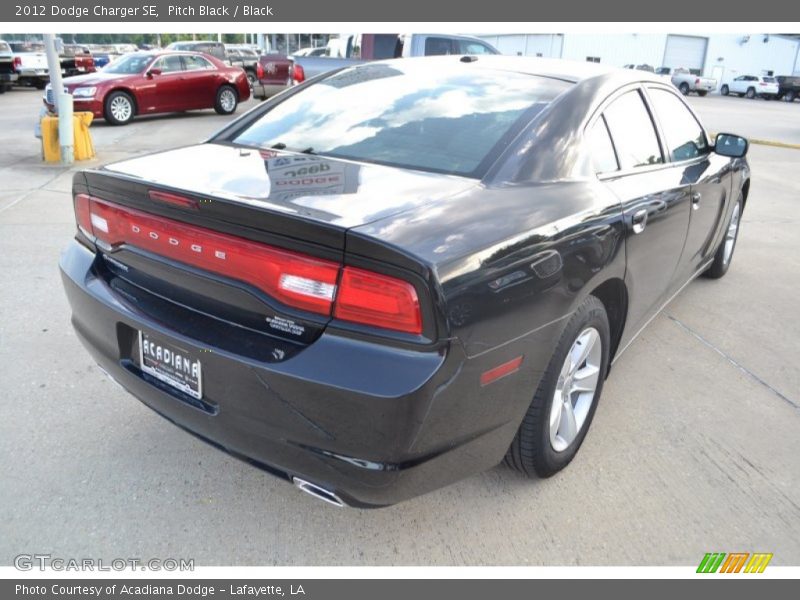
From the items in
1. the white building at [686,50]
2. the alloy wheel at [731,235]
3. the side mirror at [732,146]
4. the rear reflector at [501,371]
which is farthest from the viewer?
the white building at [686,50]

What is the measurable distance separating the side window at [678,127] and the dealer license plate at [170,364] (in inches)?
106

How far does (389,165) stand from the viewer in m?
2.49

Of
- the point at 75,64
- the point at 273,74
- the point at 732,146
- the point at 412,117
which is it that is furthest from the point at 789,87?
the point at 412,117

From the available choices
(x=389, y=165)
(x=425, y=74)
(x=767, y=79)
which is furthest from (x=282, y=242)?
(x=767, y=79)

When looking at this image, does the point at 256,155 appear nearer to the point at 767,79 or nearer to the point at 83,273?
the point at 83,273

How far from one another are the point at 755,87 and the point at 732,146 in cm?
4386

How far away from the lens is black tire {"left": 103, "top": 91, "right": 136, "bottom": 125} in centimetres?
1343

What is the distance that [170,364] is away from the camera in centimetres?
218

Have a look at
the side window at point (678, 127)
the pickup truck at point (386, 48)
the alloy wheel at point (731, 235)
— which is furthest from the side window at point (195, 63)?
the side window at point (678, 127)

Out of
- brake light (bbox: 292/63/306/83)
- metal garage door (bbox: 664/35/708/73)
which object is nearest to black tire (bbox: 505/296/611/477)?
brake light (bbox: 292/63/306/83)

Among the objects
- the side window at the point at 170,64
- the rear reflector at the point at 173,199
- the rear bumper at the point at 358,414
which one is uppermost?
the rear reflector at the point at 173,199

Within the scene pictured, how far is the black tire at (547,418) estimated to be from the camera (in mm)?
2346

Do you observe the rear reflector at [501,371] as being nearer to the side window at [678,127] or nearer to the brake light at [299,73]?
the side window at [678,127]

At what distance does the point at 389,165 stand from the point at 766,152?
14104 mm
